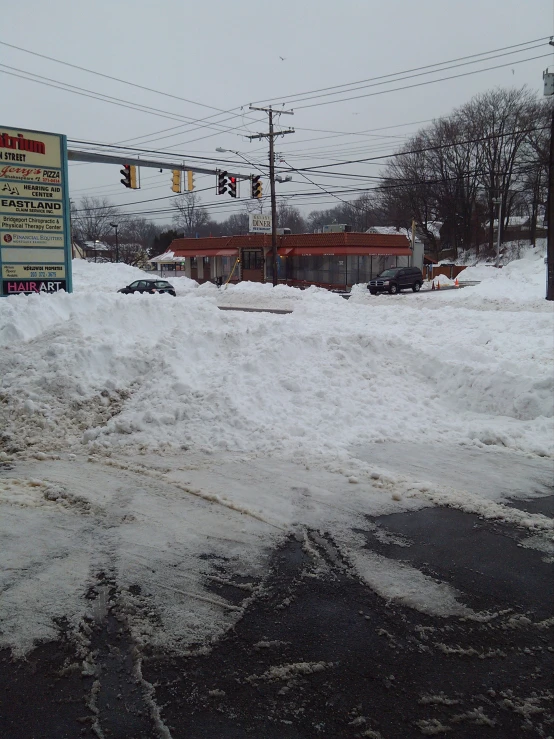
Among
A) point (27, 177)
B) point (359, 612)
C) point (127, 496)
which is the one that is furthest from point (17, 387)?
point (27, 177)

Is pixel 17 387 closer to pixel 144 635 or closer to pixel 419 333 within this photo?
pixel 144 635

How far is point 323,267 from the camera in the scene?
168 feet

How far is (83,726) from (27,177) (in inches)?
569

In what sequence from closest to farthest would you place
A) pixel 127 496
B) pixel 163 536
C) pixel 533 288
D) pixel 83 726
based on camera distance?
pixel 83 726
pixel 163 536
pixel 127 496
pixel 533 288

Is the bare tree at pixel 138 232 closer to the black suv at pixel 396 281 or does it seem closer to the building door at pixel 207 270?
the building door at pixel 207 270

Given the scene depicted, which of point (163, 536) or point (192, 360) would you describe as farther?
point (192, 360)

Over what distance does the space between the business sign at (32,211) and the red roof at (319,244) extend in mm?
35342

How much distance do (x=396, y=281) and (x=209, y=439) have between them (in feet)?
119

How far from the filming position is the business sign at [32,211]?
48.2 feet

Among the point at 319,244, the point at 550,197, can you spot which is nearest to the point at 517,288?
the point at 550,197

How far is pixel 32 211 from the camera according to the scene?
594 inches

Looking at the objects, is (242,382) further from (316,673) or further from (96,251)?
(96,251)

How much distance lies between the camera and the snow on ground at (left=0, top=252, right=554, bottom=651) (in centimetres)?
472

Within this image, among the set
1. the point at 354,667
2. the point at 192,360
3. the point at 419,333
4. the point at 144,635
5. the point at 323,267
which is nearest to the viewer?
the point at 354,667
